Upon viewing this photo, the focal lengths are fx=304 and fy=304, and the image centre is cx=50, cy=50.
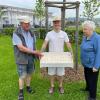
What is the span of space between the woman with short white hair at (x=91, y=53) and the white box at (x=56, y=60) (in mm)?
354

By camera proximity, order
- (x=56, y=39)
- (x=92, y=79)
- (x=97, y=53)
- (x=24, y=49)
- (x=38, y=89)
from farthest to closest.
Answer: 1. (x=38, y=89)
2. (x=56, y=39)
3. (x=92, y=79)
4. (x=24, y=49)
5. (x=97, y=53)

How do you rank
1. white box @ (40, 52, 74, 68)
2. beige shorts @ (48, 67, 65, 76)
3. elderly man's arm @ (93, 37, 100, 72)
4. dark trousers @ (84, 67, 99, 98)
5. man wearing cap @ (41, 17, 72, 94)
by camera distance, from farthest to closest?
beige shorts @ (48, 67, 65, 76)
man wearing cap @ (41, 17, 72, 94)
dark trousers @ (84, 67, 99, 98)
white box @ (40, 52, 74, 68)
elderly man's arm @ (93, 37, 100, 72)

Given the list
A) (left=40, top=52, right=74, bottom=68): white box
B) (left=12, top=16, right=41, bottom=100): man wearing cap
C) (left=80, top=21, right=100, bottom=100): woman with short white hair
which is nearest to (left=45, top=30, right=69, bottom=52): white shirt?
(left=40, top=52, right=74, bottom=68): white box

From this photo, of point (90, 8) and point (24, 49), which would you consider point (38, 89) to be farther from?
point (90, 8)

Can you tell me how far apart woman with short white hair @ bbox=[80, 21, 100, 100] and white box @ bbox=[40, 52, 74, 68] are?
0.35m

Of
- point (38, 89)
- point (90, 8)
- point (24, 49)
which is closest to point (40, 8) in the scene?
point (90, 8)

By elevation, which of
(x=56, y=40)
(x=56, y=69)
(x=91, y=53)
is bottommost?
(x=56, y=69)

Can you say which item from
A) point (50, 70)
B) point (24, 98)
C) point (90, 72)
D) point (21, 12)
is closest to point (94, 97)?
point (90, 72)

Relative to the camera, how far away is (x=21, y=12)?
210 feet

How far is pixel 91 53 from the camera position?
6301 millimetres

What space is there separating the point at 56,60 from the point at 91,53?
76 cm

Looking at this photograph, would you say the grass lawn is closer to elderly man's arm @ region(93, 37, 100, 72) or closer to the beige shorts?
the beige shorts

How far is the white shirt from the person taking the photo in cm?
679

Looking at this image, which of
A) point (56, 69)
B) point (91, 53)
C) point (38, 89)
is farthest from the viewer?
point (38, 89)
